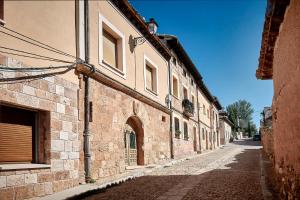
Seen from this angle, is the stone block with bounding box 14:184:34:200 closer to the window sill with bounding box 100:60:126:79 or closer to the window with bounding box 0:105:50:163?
the window with bounding box 0:105:50:163

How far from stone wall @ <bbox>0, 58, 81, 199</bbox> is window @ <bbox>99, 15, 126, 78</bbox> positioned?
228cm

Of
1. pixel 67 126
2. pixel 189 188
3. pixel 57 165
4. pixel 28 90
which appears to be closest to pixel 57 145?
pixel 57 165

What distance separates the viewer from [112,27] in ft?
34.9

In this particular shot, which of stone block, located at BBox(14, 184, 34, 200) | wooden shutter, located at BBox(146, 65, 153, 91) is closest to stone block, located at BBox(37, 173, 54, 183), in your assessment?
stone block, located at BBox(14, 184, 34, 200)

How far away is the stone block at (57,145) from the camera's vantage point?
7.00 m

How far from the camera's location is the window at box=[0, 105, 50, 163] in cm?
609

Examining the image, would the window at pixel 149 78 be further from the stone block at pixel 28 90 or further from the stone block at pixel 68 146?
the stone block at pixel 28 90

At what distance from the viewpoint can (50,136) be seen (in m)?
6.95

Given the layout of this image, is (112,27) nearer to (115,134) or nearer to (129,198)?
(115,134)

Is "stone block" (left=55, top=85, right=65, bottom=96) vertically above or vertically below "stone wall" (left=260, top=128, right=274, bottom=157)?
above

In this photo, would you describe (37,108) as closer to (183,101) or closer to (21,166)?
(21,166)

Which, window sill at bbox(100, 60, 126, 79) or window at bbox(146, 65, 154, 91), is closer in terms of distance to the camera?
window sill at bbox(100, 60, 126, 79)

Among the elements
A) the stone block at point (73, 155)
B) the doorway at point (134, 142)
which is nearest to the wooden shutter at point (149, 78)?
the doorway at point (134, 142)

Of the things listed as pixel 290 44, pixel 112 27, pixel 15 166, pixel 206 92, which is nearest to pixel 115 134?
pixel 112 27
